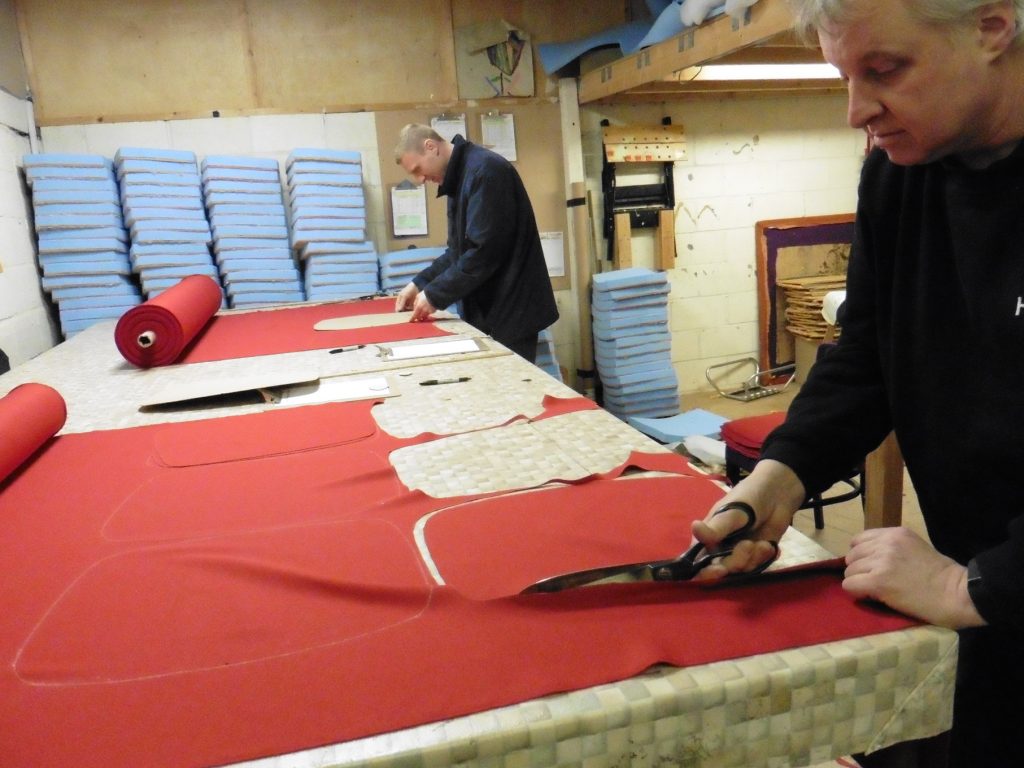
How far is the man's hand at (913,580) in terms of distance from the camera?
2.23 feet

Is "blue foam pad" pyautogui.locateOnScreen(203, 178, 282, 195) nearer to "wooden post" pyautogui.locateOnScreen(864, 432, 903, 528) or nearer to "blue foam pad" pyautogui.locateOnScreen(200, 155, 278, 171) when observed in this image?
"blue foam pad" pyautogui.locateOnScreen(200, 155, 278, 171)

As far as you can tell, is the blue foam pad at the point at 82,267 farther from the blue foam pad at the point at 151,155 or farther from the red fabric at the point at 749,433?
the red fabric at the point at 749,433

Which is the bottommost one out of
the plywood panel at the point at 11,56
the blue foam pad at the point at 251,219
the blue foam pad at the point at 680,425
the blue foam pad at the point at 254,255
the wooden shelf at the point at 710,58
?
the blue foam pad at the point at 680,425

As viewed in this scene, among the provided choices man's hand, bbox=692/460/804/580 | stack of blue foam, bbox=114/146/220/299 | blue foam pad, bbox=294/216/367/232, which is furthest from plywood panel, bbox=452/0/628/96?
man's hand, bbox=692/460/804/580

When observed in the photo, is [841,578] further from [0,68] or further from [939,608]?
[0,68]

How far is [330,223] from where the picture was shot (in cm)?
388

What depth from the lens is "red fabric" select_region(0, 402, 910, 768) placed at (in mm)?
613

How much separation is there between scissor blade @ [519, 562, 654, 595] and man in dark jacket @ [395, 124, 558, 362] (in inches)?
89.3

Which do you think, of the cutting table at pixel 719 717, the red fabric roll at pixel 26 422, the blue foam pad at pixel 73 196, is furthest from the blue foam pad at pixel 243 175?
the cutting table at pixel 719 717

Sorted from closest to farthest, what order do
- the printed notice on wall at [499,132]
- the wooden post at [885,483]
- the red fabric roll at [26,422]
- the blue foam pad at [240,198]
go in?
the red fabric roll at [26,422], the wooden post at [885,483], the blue foam pad at [240,198], the printed notice on wall at [499,132]

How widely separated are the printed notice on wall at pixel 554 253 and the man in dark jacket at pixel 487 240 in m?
1.33

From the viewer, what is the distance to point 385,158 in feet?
14.1

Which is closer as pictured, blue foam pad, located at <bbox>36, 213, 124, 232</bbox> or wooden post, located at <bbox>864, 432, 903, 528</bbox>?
wooden post, located at <bbox>864, 432, 903, 528</bbox>

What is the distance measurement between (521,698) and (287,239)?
12.3 ft
